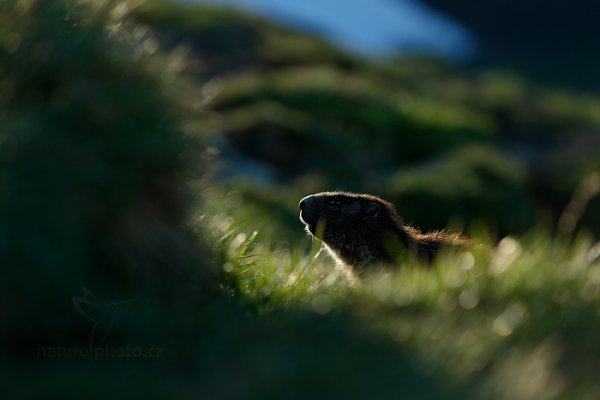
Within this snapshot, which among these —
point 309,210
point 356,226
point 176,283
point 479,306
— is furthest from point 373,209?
point 176,283

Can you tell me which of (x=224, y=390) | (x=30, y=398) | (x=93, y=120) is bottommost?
(x=224, y=390)

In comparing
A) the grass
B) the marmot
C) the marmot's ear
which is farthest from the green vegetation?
the marmot's ear

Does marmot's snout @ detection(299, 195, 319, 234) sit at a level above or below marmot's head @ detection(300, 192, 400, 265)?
above

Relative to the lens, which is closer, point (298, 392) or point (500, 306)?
point (298, 392)

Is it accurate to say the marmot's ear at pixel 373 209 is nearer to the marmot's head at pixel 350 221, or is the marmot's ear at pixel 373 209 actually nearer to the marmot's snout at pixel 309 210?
the marmot's head at pixel 350 221

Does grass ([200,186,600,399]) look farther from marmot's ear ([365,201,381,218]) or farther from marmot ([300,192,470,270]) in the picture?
marmot's ear ([365,201,381,218])

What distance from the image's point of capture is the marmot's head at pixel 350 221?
24.6 feet

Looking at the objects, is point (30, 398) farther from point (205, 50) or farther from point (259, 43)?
point (259, 43)

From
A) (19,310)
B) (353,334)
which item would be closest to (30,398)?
(19,310)

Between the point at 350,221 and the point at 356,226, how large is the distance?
60 mm

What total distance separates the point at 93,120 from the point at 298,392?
1590mm

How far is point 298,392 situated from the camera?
144 inches

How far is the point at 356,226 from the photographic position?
757 centimetres

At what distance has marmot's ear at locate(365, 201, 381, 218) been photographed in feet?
24.9
